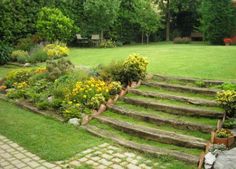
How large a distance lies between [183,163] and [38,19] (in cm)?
1578

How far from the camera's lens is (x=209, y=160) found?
16.1 feet

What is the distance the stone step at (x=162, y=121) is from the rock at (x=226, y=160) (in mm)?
1185

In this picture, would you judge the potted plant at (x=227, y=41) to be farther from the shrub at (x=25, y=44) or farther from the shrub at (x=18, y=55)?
the shrub at (x=18, y=55)

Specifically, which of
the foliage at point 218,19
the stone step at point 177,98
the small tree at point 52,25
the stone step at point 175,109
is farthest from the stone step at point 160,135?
the foliage at point 218,19

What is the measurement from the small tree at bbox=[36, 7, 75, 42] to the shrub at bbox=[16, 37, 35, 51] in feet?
2.74

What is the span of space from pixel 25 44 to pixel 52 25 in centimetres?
200

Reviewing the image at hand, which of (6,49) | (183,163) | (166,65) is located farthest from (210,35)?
(183,163)

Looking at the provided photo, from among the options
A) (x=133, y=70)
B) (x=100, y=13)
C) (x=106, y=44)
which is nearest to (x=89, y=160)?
(x=133, y=70)

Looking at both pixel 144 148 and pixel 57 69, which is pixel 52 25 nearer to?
pixel 57 69

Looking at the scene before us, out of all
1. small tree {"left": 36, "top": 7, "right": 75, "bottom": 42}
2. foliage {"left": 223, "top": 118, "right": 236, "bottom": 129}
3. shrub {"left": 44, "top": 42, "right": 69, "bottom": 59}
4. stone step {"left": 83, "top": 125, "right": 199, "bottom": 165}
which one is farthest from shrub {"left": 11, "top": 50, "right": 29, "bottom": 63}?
foliage {"left": 223, "top": 118, "right": 236, "bottom": 129}

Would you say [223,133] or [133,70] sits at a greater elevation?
[133,70]

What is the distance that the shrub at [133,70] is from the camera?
27.9 ft

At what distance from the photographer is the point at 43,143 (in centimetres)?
605

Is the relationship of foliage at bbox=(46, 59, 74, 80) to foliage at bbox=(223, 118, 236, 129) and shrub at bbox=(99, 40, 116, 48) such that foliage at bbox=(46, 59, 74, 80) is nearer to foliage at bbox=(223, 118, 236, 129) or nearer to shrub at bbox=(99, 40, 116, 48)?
foliage at bbox=(223, 118, 236, 129)
